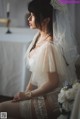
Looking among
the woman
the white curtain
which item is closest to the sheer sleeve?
the woman

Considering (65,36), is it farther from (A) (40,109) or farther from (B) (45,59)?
(A) (40,109)

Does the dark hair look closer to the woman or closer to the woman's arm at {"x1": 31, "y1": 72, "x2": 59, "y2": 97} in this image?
the woman

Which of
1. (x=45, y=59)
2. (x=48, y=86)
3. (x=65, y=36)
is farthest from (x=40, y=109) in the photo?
(x=65, y=36)

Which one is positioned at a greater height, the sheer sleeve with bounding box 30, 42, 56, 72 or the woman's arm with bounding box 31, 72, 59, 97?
the sheer sleeve with bounding box 30, 42, 56, 72

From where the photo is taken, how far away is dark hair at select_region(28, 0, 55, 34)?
1234mm

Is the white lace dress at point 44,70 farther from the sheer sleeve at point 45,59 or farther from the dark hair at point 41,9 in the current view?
the dark hair at point 41,9

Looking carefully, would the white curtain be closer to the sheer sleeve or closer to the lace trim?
the sheer sleeve

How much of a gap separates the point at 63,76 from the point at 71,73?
12 cm

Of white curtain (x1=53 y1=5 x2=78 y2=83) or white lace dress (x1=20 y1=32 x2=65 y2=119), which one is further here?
white curtain (x1=53 y1=5 x2=78 y2=83)

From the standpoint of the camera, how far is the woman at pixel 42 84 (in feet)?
3.86

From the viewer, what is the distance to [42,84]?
121cm

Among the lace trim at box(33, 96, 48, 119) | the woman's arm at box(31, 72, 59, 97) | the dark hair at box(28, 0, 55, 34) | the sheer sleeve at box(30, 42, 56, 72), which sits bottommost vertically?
the lace trim at box(33, 96, 48, 119)

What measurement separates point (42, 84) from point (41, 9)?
0.41 meters

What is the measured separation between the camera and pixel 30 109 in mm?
1167
